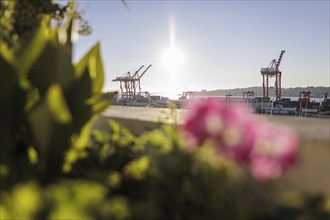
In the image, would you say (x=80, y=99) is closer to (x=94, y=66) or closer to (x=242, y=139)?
(x=94, y=66)

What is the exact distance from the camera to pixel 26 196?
0.54 m

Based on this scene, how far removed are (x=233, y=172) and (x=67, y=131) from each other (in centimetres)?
54

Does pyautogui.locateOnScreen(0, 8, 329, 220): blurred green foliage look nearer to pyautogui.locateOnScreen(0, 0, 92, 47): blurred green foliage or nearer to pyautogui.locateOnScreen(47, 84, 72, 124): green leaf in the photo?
pyautogui.locateOnScreen(47, 84, 72, 124): green leaf

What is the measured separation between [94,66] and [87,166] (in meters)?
0.38

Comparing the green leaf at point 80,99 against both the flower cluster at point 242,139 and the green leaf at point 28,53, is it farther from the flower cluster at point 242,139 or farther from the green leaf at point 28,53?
the flower cluster at point 242,139

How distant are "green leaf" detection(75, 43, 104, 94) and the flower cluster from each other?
472mm

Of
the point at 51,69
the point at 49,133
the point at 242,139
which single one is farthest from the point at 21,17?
the point at 242,139

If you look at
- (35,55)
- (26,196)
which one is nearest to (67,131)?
(35,55)

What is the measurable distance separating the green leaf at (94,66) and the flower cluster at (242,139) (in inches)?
18.6

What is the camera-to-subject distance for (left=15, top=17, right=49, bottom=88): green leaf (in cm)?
116

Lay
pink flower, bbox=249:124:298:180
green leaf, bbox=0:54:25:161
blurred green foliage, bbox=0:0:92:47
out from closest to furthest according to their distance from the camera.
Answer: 1. pink flower, bbox=249:124:298:180
2. green leaf, bbox=0:54:25:161
3. blurred green foliage, bbox=0:0:92:47

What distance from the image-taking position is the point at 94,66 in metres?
1.34

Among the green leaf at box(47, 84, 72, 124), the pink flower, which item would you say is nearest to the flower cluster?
the pink flower

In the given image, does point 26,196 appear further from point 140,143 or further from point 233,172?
point 140,143
